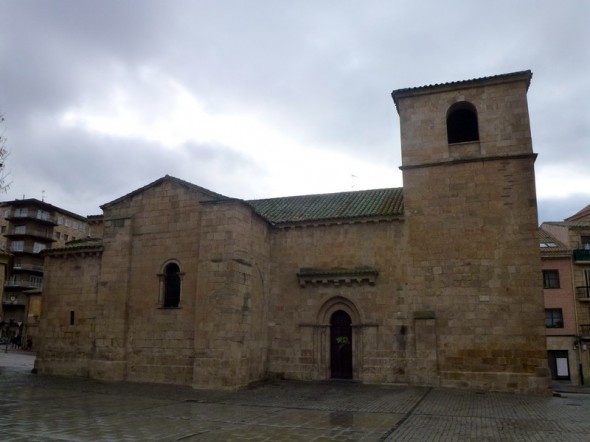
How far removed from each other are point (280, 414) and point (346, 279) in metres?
8.33

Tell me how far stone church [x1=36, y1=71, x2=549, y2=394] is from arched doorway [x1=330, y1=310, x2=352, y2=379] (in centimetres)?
6

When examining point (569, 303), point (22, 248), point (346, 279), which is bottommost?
point (569, 303)

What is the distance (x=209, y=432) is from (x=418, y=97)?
1627 cm

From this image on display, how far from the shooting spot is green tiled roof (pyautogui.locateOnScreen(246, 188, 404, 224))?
67.3 feet

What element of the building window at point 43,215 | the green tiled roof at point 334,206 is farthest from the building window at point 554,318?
the building window at point 43,215

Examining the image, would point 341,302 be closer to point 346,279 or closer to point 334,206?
point 346,279

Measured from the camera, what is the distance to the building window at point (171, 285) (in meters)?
19.0

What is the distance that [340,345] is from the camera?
64.8 feet

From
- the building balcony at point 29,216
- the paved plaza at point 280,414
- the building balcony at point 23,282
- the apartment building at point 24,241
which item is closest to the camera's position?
the paved plaza at point 280,414

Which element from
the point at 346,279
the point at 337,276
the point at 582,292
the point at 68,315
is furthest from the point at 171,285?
the point at 582,292

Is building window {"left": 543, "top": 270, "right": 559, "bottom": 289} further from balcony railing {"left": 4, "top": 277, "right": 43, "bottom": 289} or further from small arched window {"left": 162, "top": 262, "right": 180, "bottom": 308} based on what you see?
balcony railing {"left": 4, "top": 277, "right": 43, "bottom": 289}

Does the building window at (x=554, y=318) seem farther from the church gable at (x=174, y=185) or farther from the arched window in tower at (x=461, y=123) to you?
the church gable at (x=174, y=185)

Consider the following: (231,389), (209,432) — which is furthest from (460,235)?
(209,432)

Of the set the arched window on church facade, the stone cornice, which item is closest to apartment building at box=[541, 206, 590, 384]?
the stone cornice
